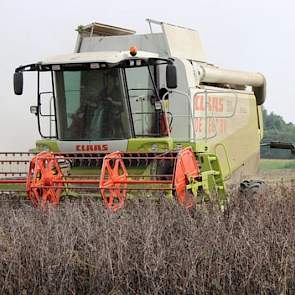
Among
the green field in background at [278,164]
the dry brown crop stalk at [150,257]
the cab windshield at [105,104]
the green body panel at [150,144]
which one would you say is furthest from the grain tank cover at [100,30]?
the green field in background at [278,164]

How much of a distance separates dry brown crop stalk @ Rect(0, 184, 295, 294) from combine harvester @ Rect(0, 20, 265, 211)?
69.5 inches

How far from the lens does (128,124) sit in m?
7.90

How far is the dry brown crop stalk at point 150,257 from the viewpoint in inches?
155

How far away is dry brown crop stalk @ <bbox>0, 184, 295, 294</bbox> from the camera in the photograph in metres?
3.93

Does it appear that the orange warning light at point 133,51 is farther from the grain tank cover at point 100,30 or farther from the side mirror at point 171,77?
the grain tank cover at point 100,30

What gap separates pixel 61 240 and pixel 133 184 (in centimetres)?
247

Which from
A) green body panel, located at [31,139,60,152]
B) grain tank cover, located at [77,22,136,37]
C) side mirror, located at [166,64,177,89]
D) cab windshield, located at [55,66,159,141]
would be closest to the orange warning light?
cab windshield, located at [55,66,159,141]

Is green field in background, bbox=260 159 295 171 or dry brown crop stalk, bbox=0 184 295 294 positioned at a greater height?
dry brown crop stalk, bbox=0 184 295 294

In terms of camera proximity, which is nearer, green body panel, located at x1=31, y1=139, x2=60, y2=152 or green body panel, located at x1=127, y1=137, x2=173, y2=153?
green body panel, located at x1=127, y1=137, x2=173, y2=153

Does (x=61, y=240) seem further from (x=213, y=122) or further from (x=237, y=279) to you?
(x=213, y=122)

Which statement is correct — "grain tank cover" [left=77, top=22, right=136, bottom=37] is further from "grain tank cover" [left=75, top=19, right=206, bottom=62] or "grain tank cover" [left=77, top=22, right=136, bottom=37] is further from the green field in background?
the green field in background

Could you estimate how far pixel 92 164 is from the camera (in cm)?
805

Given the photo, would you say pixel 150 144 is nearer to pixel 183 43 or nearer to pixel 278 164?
pixel 183 43

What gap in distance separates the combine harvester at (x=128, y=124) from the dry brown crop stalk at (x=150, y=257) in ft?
5.79
